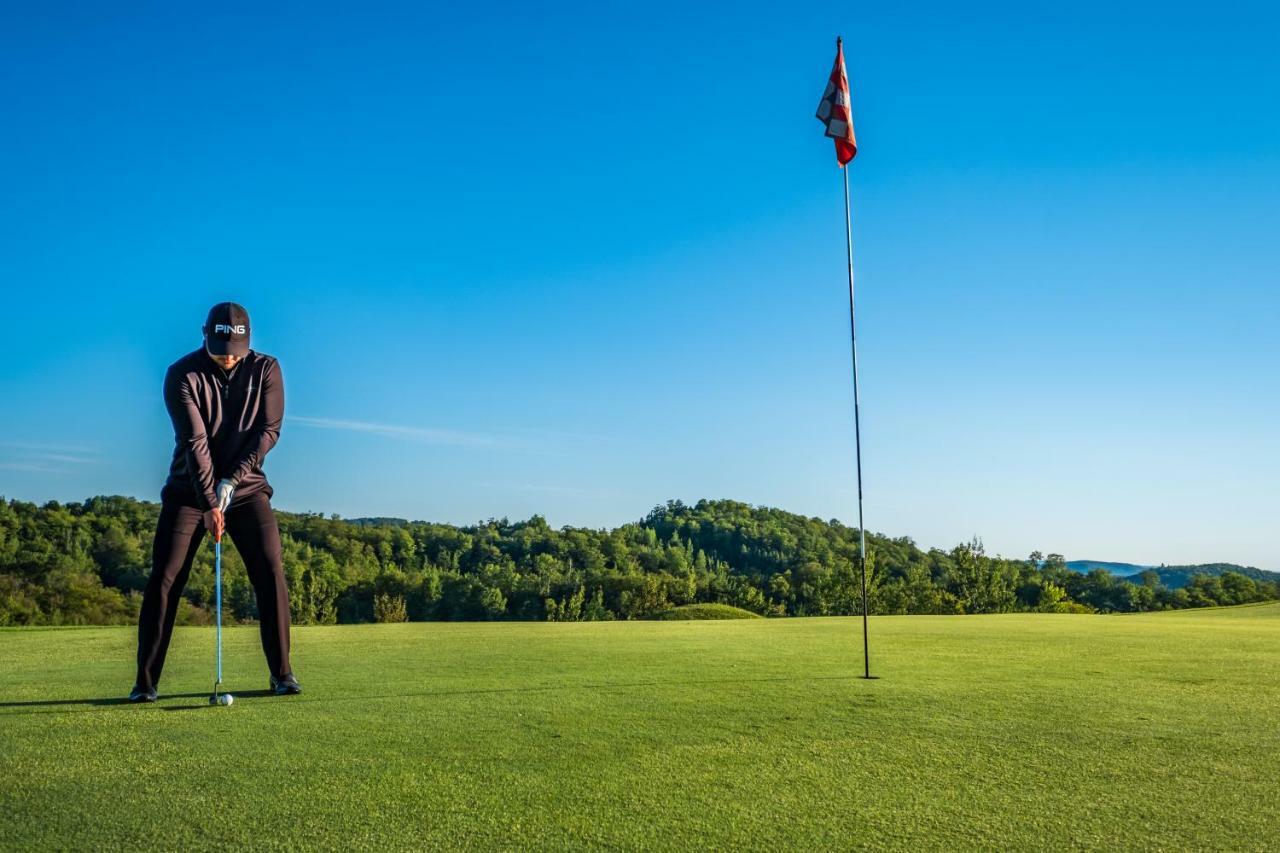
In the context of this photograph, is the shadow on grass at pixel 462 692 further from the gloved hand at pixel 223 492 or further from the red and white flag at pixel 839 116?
the red and white flag at pixel 839 116

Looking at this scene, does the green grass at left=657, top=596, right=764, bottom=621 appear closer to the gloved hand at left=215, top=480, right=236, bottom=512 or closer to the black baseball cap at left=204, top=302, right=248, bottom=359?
the gloved hand at left=215, top=480, right=236, bottom=512

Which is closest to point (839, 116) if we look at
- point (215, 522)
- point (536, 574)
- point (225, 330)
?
point (225, 330)

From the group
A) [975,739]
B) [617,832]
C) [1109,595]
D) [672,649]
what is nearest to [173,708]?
[617,832]

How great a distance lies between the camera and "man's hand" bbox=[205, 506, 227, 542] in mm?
6262

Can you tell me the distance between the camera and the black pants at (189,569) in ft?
20.7

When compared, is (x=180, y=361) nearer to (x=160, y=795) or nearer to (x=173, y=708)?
(x=173, y=708)

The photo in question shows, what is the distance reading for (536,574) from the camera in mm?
77875

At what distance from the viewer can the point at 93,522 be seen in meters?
54.5

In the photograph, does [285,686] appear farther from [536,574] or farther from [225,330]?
[536,574]

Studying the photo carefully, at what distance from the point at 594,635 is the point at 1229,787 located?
9485 mm

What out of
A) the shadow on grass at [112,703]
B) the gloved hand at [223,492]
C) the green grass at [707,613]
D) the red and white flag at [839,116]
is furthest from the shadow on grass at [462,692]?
the green grass at [707,613]

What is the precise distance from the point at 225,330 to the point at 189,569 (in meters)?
1.77

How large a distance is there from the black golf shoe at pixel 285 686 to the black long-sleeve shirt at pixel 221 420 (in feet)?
4.43

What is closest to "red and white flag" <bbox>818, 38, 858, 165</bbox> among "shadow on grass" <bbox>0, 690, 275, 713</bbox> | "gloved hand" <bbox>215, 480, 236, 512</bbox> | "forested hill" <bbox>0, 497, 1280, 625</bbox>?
"gloved hand" <bbox>215, 480, 236, 512</bbox>
